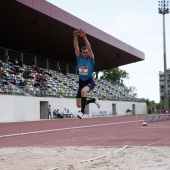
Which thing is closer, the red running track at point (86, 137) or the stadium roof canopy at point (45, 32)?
the red running track at point (86, 137)

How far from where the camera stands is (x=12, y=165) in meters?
7.93

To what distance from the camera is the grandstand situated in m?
28.4

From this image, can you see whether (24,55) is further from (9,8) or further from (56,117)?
(9,8)

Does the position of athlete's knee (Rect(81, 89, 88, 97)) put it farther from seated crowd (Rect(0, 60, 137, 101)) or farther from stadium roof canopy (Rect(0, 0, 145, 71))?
seated crowd (Rect(0, 60, 137, 101))

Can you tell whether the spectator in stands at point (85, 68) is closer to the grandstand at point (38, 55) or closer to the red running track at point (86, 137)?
the red running track at point (86, 137)

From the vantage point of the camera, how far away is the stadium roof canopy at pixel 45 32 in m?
27.3

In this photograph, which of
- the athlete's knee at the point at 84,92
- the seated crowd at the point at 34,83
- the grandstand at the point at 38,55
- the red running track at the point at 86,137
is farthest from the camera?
the seated crowd at the point at 34,83

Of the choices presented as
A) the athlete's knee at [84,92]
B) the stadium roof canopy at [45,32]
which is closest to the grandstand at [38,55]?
the stadium roof canopy at [45,32]

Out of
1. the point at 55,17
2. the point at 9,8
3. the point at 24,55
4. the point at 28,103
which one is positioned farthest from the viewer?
the point at 24,55

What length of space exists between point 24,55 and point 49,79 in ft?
20.8

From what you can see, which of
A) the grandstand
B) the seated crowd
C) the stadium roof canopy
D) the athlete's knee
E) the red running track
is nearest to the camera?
the athlete's knee

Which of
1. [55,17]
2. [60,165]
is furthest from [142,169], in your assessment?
[55,17]

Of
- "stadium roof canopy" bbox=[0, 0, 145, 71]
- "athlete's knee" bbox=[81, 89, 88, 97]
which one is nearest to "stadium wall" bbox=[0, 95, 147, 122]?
"stadium roof canopy" bbox=[0, 0, 145, 71]

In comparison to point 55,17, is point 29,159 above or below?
below
